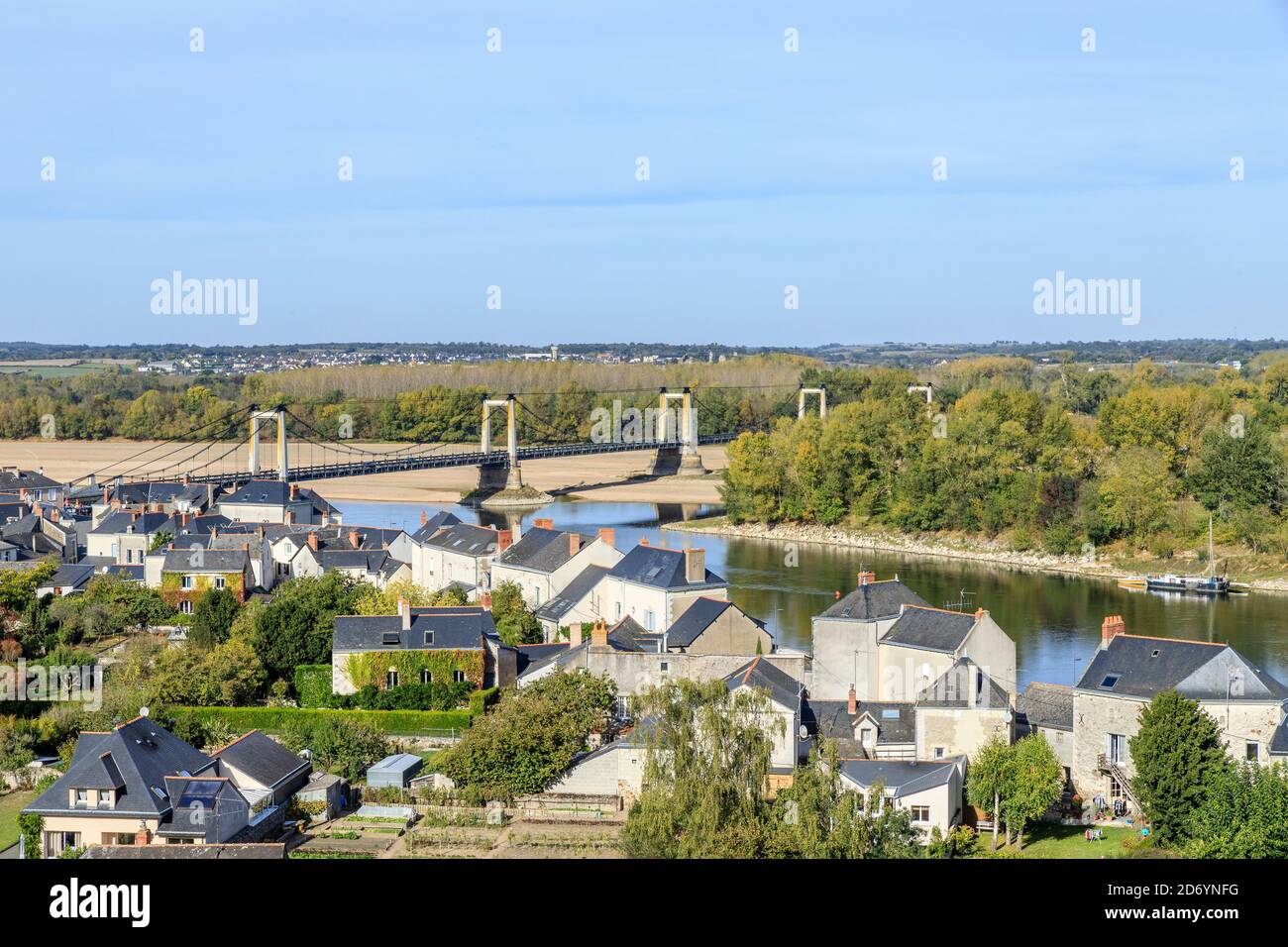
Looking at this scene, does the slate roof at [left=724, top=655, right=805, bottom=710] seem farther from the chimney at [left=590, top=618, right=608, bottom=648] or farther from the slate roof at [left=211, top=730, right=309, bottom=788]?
the slate roof at [left=211, top=730, right=309, bottom=788]

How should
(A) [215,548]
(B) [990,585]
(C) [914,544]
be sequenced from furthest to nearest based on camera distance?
(C) [914,544], (B) [990,585], (A) [215,548]

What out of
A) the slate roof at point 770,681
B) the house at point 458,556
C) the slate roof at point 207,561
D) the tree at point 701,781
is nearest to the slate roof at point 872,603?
the slate roof at point 770,681

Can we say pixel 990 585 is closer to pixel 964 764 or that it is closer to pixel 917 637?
pixel 917 637

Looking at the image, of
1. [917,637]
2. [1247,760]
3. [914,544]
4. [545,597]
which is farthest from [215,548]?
[914,544]

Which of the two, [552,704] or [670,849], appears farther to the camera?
[552,704]

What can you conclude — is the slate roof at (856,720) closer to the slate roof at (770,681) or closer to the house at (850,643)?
the slate roof at (770,681)
